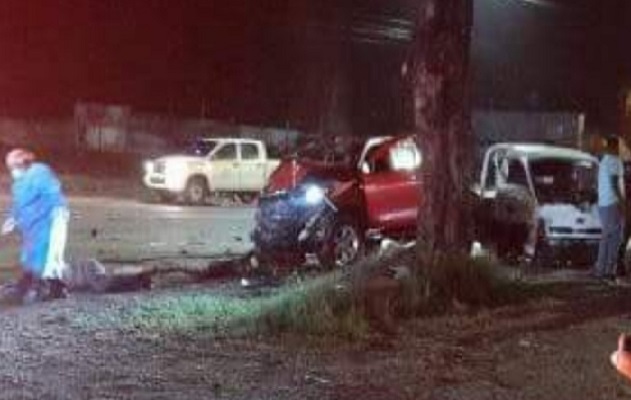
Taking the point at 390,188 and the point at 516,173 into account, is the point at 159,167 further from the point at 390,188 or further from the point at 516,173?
the point at 516,173

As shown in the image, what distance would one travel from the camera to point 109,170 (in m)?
40.5

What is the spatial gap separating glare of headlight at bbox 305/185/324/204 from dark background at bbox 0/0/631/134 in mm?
30234

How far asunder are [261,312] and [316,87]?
39.7 metres

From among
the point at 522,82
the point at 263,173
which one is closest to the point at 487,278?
the point at 263,173

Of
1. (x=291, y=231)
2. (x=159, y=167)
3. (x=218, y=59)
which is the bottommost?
(x=159, y=167)

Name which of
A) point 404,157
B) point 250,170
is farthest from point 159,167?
point 404,157

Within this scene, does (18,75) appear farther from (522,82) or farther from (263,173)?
(522,82)

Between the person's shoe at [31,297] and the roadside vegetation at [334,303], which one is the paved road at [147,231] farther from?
the roadside vegetation at [334,303]

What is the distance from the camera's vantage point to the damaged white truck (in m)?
17.7

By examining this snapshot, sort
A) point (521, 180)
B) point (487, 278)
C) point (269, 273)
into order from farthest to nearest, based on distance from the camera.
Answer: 1. point (521, 180)
2. point (269, 273)
3. point (487, 278)

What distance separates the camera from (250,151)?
34.2m

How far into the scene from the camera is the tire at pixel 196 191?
32.3 m

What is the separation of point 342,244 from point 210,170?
15142 millimetres

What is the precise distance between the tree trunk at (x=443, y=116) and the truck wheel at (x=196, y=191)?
18329 millimetres
